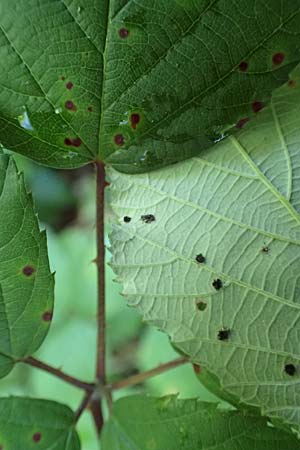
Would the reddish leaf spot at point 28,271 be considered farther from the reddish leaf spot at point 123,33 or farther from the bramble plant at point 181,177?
the reddish leaf spot at point 123,33

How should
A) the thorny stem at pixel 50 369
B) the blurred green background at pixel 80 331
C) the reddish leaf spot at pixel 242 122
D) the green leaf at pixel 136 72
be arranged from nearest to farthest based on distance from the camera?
the green leaf at pixel 136 72, the reddish leaf spot at pixel 242 122, the thorny stem at pixel 50 369, the blurred green background at pixel 80 331

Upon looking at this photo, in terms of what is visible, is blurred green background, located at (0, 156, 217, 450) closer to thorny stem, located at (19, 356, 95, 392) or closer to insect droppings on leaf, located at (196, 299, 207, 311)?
thorny stem, located at (19, 356, 95, 392)

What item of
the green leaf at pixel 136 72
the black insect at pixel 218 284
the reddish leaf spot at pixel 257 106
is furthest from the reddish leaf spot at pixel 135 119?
the black insect at pixel 218 284

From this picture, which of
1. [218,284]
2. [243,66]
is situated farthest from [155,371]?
[243,66]

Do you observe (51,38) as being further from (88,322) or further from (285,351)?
(88,322)

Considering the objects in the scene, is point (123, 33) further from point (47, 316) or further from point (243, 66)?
point (47, 316)
